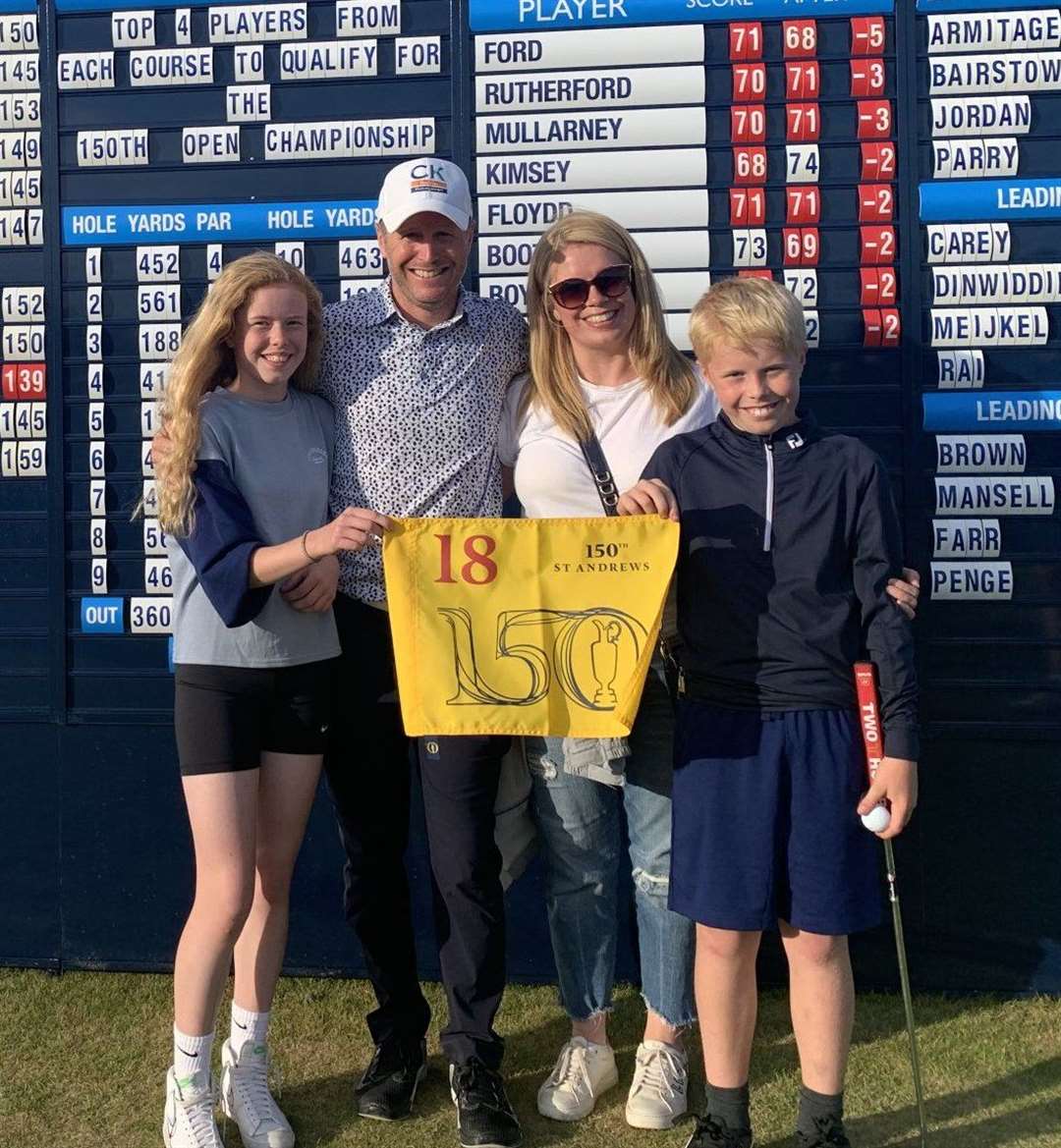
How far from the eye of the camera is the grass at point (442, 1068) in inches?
135

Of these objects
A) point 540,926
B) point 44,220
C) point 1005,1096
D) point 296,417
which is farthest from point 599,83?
point 1005,1096

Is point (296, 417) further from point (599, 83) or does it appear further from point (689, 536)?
point (599, 83)

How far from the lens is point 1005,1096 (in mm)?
3576

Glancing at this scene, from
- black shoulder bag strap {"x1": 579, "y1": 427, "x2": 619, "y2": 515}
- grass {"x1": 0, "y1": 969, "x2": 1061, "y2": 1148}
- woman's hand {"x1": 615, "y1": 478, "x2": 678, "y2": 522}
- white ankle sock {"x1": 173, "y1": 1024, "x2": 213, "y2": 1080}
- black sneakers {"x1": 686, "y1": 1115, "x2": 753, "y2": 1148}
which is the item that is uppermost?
black shoulder bag strap {"x1": 579, "y1": 427, "x2": 619, "y2": 515}

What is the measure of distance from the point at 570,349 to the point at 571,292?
19cm

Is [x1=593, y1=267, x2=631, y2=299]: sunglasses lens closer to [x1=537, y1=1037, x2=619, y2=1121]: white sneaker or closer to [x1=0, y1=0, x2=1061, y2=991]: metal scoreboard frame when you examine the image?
[x1=0, y1=0, x2=1061, y2=991]: metal scoreboard frame

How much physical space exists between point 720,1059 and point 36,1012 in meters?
2.39

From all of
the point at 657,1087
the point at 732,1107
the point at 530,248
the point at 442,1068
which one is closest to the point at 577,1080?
the point at 657,1087

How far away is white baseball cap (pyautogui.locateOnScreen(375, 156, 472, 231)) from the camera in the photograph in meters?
3.25

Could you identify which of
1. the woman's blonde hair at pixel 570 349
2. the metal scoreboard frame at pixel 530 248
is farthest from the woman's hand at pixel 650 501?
the metal scoreboard frame at pixel 530 248

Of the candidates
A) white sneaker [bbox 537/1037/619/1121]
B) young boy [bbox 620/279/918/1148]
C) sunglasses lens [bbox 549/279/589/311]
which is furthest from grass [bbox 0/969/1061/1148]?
sunglasses lens [bbox 549/279/589/311]

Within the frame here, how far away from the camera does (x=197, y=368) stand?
3160mm

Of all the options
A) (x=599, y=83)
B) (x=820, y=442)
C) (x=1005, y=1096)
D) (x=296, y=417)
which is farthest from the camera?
(x=599, y=83)

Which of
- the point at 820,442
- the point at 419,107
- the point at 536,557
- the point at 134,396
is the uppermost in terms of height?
the point at 419,107
